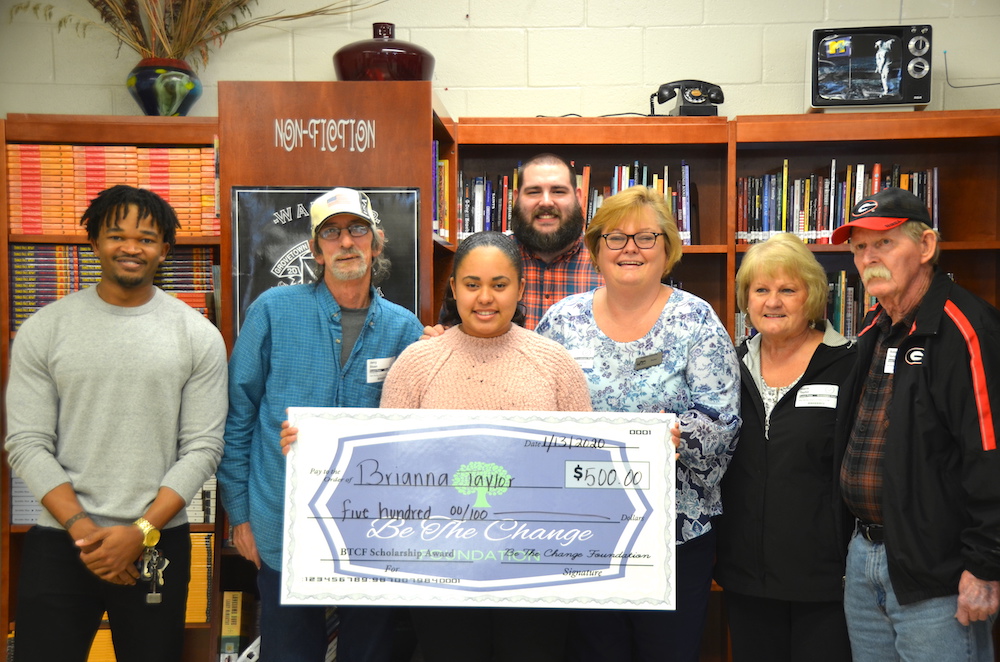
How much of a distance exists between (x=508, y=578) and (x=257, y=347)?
3.27 ft

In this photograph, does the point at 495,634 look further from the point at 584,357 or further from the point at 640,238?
the point at 640,238

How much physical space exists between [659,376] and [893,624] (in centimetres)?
85

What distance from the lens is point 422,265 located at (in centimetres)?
272

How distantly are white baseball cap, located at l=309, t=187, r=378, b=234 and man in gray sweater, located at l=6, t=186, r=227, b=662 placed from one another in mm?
509

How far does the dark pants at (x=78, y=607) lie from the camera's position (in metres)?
2.14

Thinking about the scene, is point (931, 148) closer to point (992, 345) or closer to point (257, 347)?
point (992, 345)

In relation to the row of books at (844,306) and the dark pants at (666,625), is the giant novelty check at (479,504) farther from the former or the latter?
the row of books at (844,306)

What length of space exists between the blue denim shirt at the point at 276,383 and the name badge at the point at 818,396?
1.22 meters

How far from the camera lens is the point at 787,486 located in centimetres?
216

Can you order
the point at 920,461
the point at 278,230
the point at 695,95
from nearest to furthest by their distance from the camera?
1. the point at 920,461
2. the point at 278,230
3. the point at 695,95

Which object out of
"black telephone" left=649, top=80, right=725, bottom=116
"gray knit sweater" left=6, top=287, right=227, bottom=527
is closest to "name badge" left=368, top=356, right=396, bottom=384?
"gray knit sweater" left=6, top=287, right=227, bottom=527

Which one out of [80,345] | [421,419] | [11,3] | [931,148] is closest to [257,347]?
[80,345]

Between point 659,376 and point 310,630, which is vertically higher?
point 659,376

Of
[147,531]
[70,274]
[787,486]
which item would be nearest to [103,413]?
[147,531]
